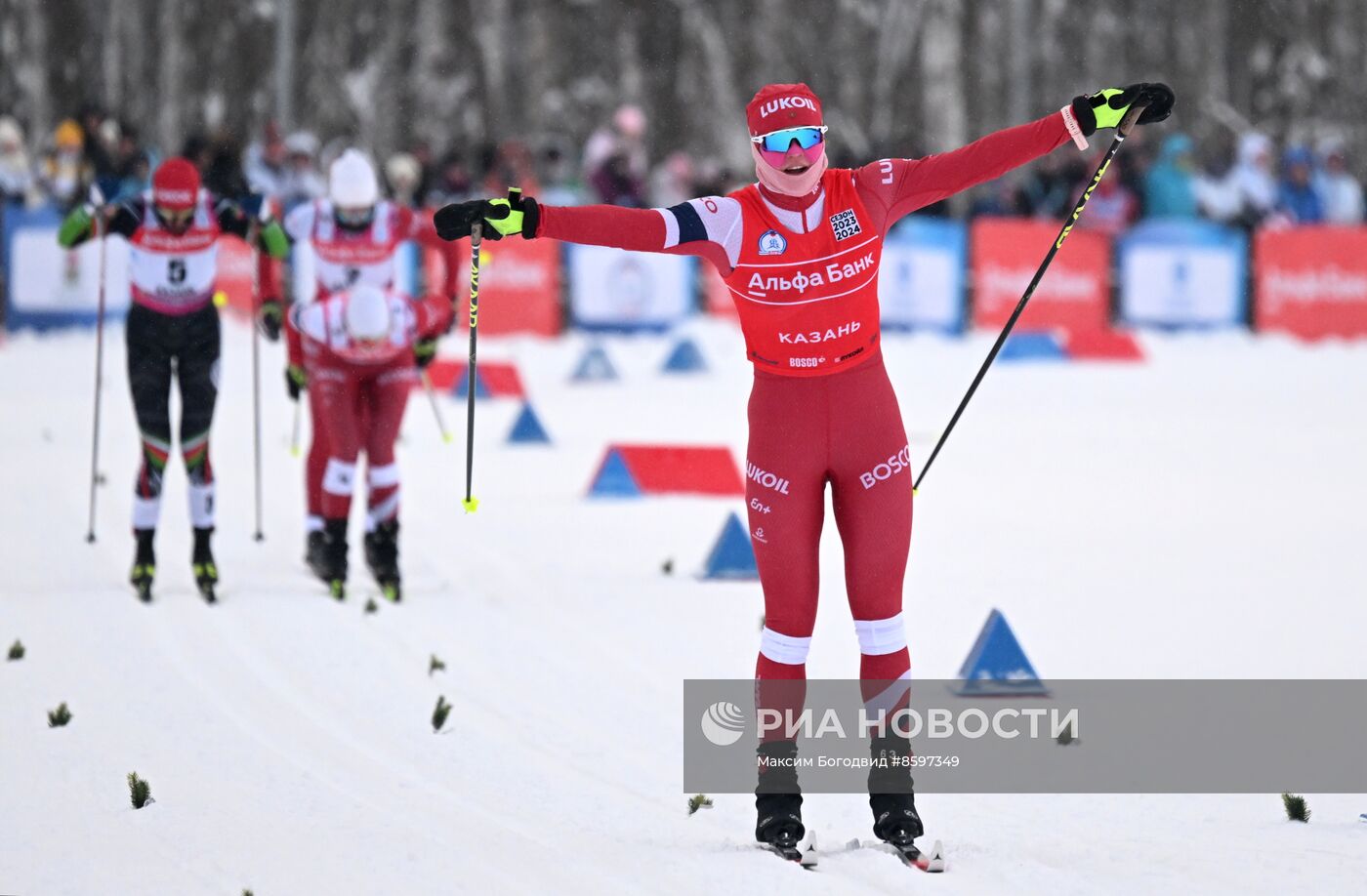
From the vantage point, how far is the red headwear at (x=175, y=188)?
10000mm

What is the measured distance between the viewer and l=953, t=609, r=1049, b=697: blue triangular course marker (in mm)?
8094

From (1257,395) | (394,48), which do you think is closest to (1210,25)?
(394,48)

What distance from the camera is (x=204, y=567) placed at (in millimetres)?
10000

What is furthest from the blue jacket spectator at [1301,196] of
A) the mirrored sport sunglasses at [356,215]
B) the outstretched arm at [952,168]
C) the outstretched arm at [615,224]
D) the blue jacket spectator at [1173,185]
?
the outstretched arm at [615,224]

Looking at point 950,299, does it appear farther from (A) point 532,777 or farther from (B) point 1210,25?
(B) point 1210,25

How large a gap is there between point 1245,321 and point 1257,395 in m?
4.50

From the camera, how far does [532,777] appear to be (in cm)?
704

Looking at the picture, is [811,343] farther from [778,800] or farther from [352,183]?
[352,183]

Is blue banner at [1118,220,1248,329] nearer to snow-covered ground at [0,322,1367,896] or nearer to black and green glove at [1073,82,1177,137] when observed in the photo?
snow-covered ground at [0,322,1367,896]

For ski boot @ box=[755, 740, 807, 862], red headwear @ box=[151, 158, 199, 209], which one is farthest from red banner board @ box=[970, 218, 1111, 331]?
ski boot @ box=[755, 740, 807, 862]

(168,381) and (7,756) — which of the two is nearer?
(7,756)

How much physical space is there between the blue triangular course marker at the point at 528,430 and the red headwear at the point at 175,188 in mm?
5826

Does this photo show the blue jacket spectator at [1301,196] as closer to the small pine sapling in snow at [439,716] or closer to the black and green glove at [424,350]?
the black and green glove at [424,350]

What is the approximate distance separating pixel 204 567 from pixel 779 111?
5.02m
